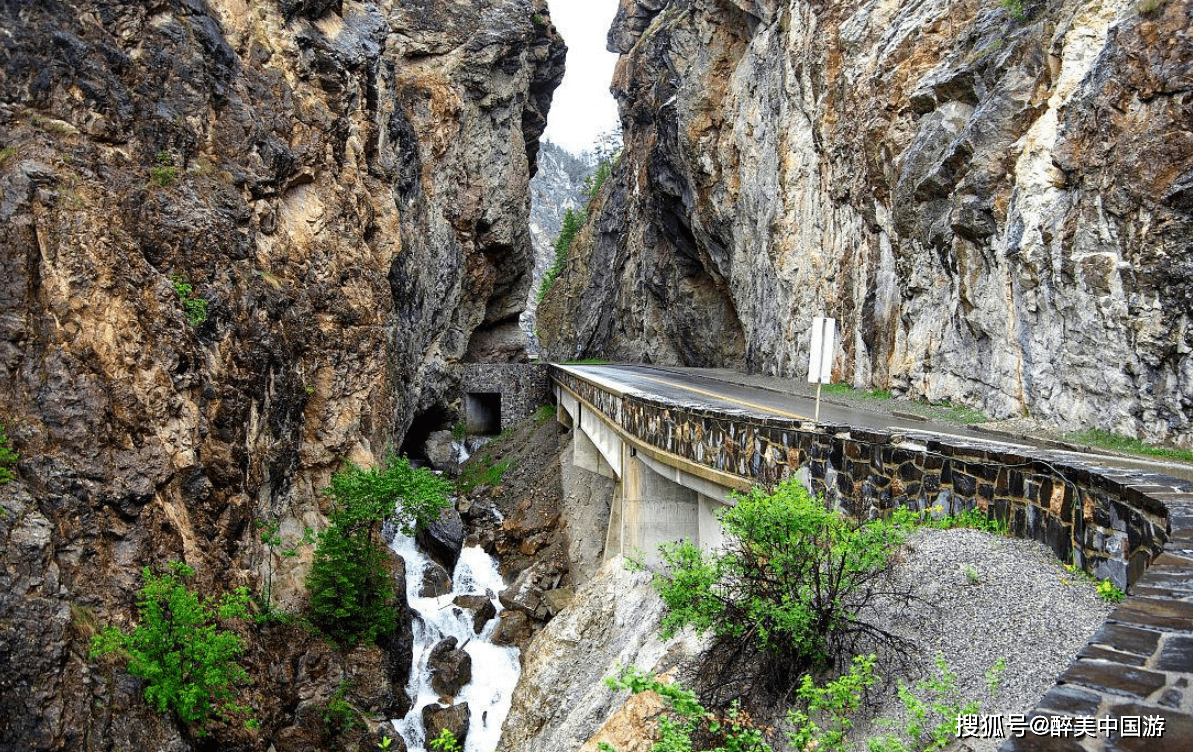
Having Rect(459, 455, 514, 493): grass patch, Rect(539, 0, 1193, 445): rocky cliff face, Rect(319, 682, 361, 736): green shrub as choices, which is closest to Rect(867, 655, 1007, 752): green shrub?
Rect(539, 0, 1193, 445): rocky cliff face

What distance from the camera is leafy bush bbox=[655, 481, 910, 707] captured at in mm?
5832

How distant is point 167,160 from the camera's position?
16672 mm

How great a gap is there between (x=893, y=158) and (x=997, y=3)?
14.8 ft

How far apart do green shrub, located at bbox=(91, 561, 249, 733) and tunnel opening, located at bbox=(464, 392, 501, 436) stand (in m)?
26.9

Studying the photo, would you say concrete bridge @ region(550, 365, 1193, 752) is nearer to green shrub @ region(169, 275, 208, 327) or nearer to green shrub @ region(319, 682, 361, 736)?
green shrub @ region(319, 682, 361, 736)

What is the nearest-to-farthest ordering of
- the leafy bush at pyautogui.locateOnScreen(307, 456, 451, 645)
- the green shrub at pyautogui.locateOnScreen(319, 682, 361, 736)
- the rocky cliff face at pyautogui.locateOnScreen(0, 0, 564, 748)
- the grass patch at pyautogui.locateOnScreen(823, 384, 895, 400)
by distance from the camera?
the rocky cliff face at pyautogui.locateOnScreen(0, 0, 564, 748) < the green shrub at pyautogui.locateOnScreen(319, 682, 361, 736) < the leafy bush at pyautogui.locateOnScreen(307, 456, 451, 645) < the grass patch at pyautogui.locateOnScreen(823, 384, 895, 400)

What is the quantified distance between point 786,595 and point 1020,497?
2247 mm

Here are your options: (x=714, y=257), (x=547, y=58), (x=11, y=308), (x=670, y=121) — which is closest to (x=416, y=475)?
(x=11, y=308)

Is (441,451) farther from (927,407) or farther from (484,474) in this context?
(927,407)

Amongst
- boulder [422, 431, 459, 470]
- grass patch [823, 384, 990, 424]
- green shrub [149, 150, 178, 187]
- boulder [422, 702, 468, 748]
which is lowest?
boulder [422, 702, 468, 748]

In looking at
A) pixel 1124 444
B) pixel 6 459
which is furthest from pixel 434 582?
pixel 1124 444

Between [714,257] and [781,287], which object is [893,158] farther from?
[714,257]

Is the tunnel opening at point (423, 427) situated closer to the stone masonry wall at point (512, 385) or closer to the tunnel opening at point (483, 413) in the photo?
the tunnel opening at point (483, 413)

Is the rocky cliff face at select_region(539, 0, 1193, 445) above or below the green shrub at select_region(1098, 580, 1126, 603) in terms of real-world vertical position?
above
